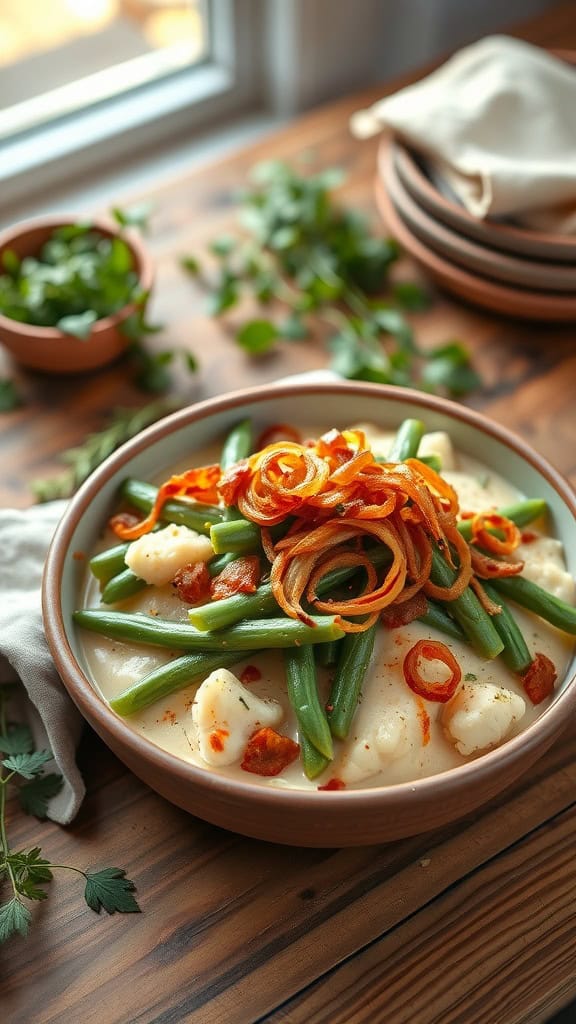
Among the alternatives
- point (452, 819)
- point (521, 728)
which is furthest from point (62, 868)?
point (521, 728)

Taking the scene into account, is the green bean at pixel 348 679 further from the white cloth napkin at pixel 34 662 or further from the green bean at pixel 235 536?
the white cloth napkin at pixel 34 662

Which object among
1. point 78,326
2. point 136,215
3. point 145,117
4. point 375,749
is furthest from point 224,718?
point 145,117

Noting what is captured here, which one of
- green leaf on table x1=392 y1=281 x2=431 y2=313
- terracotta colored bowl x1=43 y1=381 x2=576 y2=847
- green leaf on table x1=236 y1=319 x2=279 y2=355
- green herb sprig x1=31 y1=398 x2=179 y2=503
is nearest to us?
terracotta colored bowl x1=43 y1=381 x2=576 y2=847

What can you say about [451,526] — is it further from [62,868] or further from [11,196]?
[11,196]

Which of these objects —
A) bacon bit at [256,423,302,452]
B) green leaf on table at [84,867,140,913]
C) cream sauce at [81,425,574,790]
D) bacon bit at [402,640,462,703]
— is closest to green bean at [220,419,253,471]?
bacon bit at [256,423,302,452]

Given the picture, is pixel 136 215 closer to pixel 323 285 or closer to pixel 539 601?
pixel 323 285

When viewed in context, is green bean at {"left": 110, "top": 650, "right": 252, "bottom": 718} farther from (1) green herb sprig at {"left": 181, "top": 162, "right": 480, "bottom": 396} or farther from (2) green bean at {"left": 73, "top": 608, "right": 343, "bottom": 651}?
(1) green herb sprig at {"left": 181, "top": 162, "right": 480, "bottom": 396}

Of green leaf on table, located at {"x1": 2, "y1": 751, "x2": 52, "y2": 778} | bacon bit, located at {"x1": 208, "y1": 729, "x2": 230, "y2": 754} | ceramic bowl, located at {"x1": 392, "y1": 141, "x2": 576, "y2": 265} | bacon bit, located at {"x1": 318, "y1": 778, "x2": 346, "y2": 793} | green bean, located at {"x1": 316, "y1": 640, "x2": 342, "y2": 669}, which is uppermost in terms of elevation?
ceramic bowl, located at {"x1": 392, "y1": 141, "x2": 576, "y2": 265}
